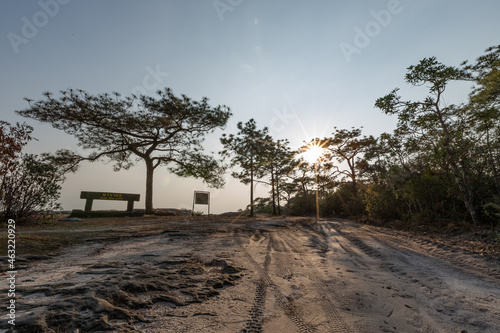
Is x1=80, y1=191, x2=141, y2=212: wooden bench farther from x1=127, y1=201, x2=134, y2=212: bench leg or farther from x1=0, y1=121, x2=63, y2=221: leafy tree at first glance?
x1=0, y1=121, x2=63, y2=221: leafy tree

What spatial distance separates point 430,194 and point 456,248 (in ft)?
12.3

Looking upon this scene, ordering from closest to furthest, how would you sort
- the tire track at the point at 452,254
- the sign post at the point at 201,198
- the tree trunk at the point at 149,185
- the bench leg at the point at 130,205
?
the tire track at the point at 452,254, the tree trunk at the point at 149,185, the sign post at the point at 201,198, the bench leg at the point at 130,205

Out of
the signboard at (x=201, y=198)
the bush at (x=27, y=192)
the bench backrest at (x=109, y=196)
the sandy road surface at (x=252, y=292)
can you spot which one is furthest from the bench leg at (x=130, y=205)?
the sandy road surface at (x=252, y=292)

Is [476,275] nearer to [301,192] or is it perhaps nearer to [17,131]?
[17,131]

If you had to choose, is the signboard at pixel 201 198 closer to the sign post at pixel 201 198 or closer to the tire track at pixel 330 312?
the sign post at pixel 201 198

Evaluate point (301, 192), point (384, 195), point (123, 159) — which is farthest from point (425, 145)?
point (123, 159)

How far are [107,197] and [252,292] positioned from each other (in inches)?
717

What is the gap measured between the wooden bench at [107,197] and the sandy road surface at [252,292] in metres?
14.5

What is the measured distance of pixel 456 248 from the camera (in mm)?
4754

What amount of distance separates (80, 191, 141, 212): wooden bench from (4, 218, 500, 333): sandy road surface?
14.5 m

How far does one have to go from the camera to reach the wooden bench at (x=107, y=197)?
52.4ft

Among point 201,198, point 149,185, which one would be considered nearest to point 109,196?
point 149,185

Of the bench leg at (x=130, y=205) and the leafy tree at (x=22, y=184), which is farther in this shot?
the bench leg at (x=130, y=205)

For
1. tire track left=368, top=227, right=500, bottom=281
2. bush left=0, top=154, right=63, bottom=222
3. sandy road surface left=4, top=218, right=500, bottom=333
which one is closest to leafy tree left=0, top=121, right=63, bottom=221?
bush left=0, top=154, right=63, bottom=222
